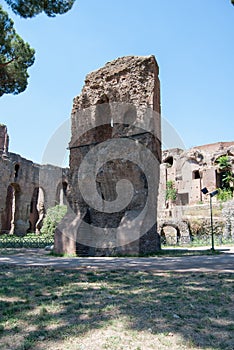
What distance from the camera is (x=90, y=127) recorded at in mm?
12656

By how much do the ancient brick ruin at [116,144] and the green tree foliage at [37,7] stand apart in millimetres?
3032

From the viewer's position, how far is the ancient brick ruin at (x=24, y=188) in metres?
26.6

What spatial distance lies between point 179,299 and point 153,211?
667cm

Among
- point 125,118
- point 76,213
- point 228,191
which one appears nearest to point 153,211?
point 76,213

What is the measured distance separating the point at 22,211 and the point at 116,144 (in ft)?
64.3

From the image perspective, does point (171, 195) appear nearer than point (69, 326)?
No

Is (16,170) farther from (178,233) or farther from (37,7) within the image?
(37,7)

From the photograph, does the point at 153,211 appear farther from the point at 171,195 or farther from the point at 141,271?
the point at 171,195

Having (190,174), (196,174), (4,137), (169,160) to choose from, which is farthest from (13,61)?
(169,160)

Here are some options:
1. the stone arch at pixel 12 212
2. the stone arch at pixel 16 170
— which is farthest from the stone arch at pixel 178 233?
the stone arch at pixel 16 170

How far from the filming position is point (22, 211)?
2855 centimetres

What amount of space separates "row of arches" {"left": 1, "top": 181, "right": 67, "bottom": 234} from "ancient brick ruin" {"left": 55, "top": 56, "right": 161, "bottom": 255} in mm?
17505

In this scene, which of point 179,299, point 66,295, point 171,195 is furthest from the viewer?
point 171,195

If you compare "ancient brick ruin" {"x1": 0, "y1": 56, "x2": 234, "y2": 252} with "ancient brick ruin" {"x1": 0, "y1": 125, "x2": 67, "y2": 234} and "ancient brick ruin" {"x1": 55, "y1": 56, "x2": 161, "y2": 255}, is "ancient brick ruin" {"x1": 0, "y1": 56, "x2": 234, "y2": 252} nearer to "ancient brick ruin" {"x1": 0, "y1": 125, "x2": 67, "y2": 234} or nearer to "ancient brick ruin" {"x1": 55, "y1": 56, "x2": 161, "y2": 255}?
"ancient brick ruin" {"x1": 55, "y1": 56, "x2": 161, "y2": 255}
